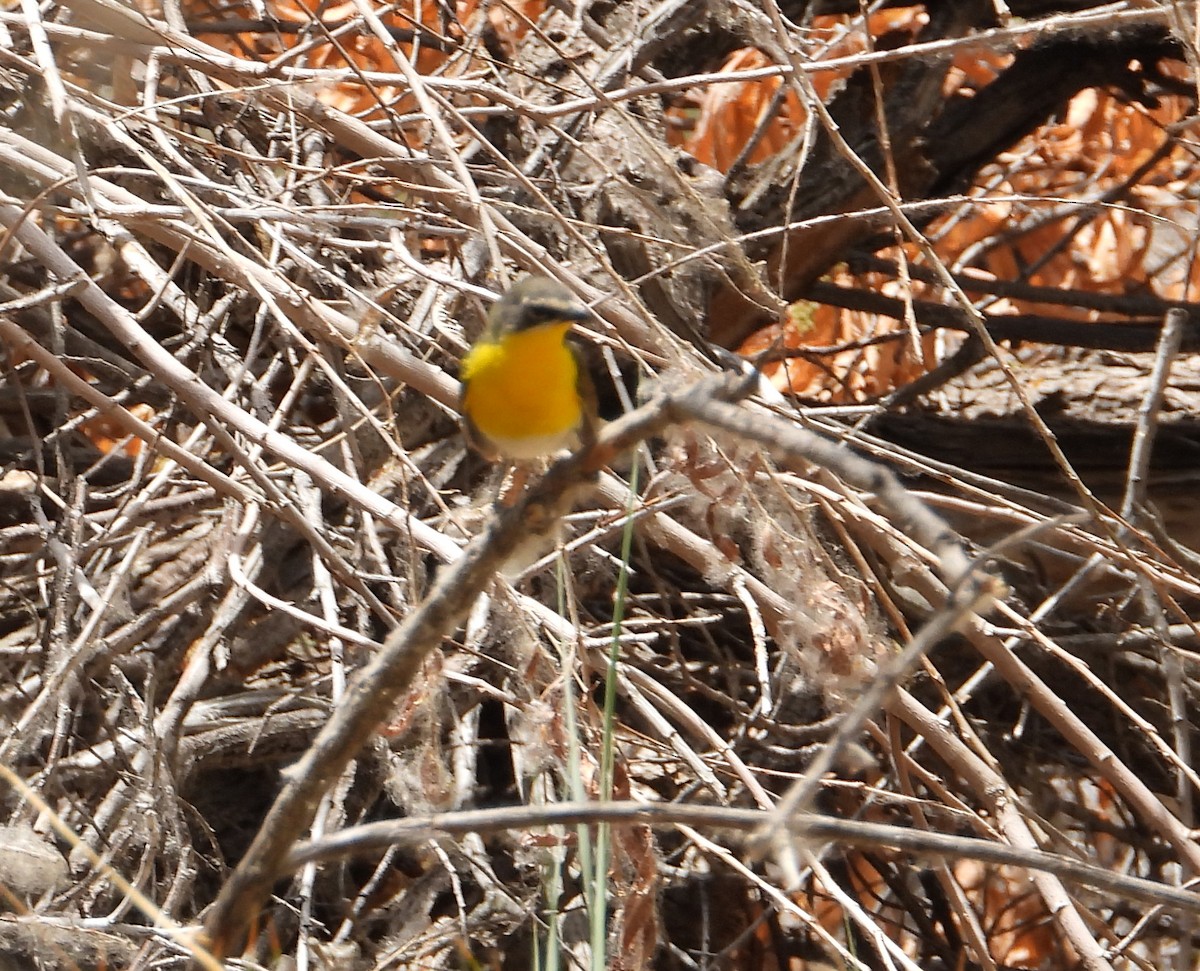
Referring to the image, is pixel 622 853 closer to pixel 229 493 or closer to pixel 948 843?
pixel 948 843

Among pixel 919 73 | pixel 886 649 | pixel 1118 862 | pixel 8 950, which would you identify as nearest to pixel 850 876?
pixel 1118 862

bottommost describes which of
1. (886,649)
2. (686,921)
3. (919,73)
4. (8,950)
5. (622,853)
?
(686,921)

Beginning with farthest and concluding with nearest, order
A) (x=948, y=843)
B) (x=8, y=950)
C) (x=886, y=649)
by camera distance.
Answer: (x=886, y=649) < (x=8, y=950) < (x=948, y=843)

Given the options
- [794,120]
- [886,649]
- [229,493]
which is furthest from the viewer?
[794,120]

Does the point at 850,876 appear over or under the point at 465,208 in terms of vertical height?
under

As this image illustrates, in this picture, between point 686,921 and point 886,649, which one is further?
point 686,921
